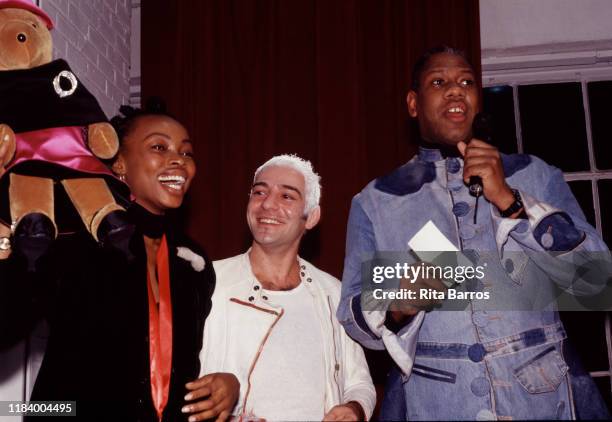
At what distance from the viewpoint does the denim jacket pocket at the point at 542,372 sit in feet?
6.14

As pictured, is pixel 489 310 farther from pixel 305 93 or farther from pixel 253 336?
pixel 305 93

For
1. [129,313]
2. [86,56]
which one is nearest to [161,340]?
[129,313]

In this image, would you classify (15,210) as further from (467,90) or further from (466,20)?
(466,20)

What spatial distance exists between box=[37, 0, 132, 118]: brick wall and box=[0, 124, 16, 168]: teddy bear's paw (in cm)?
151

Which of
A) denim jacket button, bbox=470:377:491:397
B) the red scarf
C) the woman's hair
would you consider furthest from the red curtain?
denim jacket button, bbox=470:377:491:397

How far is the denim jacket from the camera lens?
1870 millimetres

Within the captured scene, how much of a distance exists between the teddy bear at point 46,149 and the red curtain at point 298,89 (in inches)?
69.2

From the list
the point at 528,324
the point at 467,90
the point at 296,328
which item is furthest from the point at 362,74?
→ the point at 528,324

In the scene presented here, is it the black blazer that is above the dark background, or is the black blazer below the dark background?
below

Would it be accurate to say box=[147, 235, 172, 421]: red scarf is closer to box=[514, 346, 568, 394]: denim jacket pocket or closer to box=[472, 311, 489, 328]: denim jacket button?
box=[472, 311, 489, 328]: denim jacket button

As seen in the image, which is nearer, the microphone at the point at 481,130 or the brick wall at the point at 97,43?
the microphone at the point at 481,130

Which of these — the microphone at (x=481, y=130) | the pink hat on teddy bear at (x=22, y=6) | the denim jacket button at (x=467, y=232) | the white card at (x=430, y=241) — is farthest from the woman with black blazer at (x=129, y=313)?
the microphone at (x=481, y=130)

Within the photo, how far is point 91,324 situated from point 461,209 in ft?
3.85

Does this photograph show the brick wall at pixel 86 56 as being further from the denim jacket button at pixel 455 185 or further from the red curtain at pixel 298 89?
the denim jacket button at pixel 455 185
